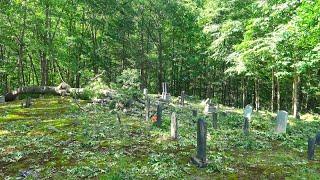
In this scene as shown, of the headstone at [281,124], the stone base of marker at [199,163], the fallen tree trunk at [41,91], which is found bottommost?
the stone base of marker at [199,163]

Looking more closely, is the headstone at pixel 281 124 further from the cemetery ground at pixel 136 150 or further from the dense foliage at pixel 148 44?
the dense foliage at pixel 148 44

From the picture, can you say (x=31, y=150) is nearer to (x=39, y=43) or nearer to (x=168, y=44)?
(x=39, y=43)

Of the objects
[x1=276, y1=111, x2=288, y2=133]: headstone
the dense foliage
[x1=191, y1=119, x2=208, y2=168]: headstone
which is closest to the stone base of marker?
[x1=191, y1=119, x2=208, y2=168]: headstone

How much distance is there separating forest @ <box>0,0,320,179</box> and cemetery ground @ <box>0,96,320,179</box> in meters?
0.07

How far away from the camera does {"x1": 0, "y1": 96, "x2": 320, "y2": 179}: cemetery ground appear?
10914 mm

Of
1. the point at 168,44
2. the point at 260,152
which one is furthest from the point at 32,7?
the point at 260,152

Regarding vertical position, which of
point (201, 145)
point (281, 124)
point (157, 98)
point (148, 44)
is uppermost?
point (148, 44)

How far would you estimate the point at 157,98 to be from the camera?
3347 cm

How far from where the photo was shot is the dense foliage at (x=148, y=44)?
1373 inches

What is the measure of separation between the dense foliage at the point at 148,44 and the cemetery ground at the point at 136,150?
11269 mm

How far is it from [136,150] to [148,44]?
36716mm

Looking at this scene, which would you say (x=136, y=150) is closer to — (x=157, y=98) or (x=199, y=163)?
(x=199, y=163)

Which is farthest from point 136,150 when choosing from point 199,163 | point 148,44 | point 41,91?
point 148,44

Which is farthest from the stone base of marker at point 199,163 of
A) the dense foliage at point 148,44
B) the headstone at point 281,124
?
the dense foliage at point 148,44
